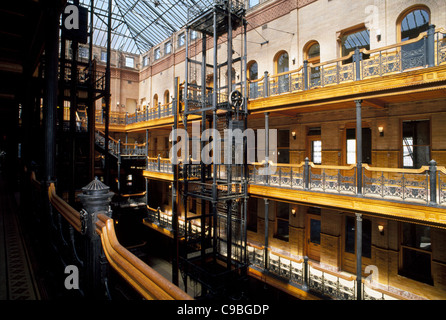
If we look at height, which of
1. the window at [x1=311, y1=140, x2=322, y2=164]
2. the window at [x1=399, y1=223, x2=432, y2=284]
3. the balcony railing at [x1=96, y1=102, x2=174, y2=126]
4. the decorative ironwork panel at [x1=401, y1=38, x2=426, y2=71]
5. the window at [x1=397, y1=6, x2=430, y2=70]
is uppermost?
the window at [x1=397, y1=6, x2=430, y2=70]

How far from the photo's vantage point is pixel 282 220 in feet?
46.1

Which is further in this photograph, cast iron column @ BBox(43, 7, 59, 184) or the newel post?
cast iron column @ BBox(43, 7, 59, 184)

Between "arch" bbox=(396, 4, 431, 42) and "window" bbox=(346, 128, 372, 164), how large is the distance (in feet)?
12.7

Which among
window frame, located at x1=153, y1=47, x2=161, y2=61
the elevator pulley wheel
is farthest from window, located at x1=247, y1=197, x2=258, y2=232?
window frame, located at x1=153, y1=47, x2=161, y2=61

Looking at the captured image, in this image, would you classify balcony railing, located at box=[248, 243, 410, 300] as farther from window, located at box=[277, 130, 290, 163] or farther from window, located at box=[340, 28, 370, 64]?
window, located at box=[340, 28, 370, 64]

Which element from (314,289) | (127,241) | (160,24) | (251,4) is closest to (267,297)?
(314,289)

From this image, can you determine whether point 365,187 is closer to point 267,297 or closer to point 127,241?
point 267,297

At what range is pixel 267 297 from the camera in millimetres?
11094

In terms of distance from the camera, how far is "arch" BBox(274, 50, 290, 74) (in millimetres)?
14072

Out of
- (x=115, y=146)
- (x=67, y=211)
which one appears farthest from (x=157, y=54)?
(x=67, y=211)

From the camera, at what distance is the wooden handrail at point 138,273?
1780 mm
